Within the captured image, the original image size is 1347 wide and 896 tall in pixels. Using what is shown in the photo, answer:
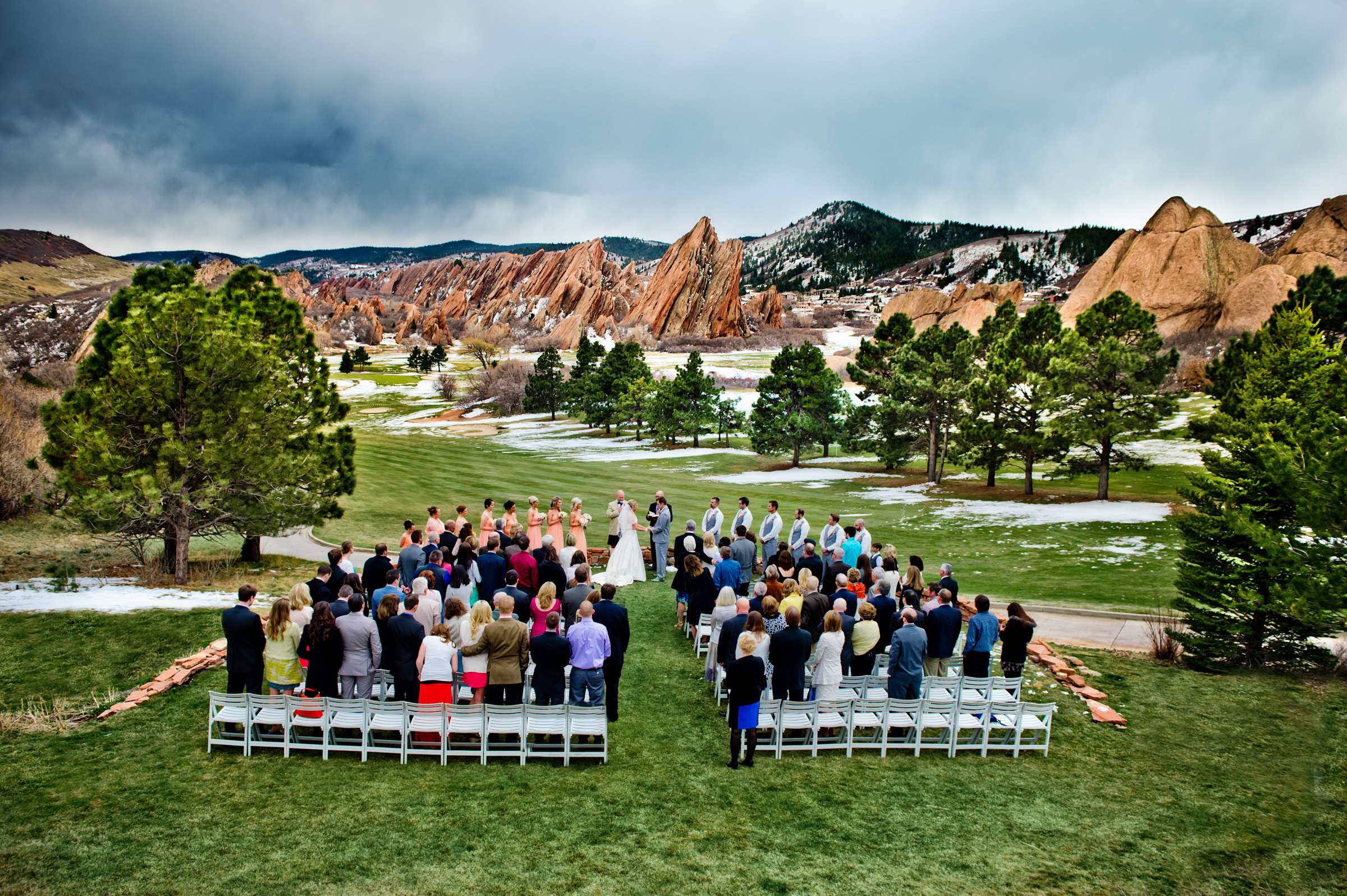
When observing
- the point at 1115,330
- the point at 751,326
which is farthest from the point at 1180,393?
the point at 751,326

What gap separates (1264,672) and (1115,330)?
21.8m

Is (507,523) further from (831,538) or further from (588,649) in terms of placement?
(831,538)

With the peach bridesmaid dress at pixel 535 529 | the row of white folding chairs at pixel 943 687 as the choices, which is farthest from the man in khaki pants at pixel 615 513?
the row of white folding chairs at pixel 943 687

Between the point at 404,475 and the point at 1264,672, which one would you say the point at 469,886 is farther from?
the point at 404,475

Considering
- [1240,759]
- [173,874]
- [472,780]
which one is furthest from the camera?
[1240,759]

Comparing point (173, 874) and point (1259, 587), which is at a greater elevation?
point (1259, 587)

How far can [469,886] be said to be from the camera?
236 inches

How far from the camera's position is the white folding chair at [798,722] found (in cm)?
876

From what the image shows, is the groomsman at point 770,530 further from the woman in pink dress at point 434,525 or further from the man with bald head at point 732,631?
the man with bald head at point 732,631

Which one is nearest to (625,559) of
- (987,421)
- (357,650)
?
(357,650)

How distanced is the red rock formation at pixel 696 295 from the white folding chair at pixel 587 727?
13363 cm

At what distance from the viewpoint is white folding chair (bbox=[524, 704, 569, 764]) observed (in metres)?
8.27

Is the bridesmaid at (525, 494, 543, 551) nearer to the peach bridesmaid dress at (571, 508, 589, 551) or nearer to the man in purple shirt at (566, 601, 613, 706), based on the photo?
the peach bridesmaid dress at (571, 508, 589, 551)

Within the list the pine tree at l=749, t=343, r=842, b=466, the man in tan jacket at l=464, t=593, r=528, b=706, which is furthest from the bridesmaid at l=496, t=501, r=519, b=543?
the pine tree at l=749, t=343, r=842, b=466
